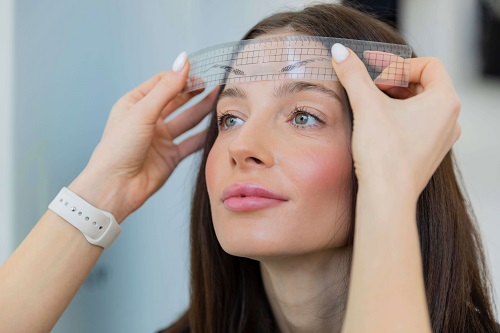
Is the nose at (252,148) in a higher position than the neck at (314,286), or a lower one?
higher

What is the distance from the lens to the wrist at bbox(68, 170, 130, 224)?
1.40 metres

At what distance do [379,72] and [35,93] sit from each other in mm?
857

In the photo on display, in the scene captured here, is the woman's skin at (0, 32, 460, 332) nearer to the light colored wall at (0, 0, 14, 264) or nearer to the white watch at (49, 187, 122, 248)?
the white watch at (49, 187, 122, 248)

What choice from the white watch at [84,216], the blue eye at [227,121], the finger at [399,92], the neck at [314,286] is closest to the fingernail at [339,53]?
the finger at [399,92]

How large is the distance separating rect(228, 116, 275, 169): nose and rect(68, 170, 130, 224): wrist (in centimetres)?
35

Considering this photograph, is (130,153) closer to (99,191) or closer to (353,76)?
(99,191)

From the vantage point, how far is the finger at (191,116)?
1.57 m

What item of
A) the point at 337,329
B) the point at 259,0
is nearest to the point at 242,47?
the point at 337,329

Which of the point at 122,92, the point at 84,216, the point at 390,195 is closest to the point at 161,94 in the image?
the point at 84,216

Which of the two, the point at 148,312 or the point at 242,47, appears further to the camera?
the point at 148,312

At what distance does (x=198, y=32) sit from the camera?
1.93m

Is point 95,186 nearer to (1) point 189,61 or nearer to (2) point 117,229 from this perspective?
(2) point 117,229

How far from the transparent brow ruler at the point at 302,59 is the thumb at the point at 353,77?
66 mm

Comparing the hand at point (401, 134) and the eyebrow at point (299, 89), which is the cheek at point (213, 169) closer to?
the eyebrow at point (299, 89)
